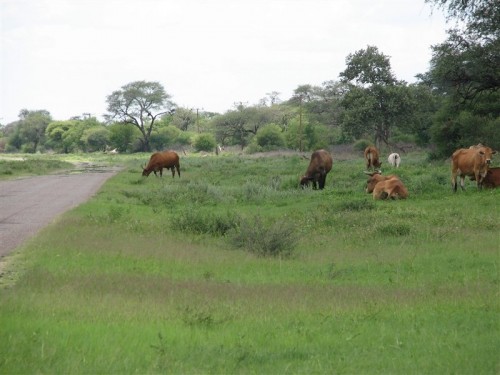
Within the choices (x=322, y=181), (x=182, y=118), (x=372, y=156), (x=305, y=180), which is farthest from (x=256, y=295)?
(x=182, y=118)

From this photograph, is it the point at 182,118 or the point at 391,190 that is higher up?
the point at 182,118

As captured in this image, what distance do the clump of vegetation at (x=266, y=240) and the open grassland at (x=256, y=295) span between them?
35 millimetres

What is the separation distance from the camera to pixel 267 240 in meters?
12.4

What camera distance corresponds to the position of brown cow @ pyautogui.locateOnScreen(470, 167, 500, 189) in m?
21.4

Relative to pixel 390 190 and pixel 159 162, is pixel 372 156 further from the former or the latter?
pixel 390 190

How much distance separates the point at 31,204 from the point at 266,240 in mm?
10161

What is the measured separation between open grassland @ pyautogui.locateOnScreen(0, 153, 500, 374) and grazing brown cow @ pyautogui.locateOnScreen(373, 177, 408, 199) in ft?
10.5

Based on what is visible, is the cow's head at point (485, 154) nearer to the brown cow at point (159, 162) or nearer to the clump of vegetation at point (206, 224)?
the clump of vegetation at point (206, 224)

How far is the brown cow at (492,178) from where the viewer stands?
2144 centimetres

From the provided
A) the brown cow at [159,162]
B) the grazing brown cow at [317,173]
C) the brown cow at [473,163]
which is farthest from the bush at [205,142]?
the brown cow at [473,163]

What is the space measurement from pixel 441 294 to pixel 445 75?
21.1m

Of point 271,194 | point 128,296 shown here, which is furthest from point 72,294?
point 271,194

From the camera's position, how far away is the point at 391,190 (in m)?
20.6

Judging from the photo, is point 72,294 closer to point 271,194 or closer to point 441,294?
point 441,294
